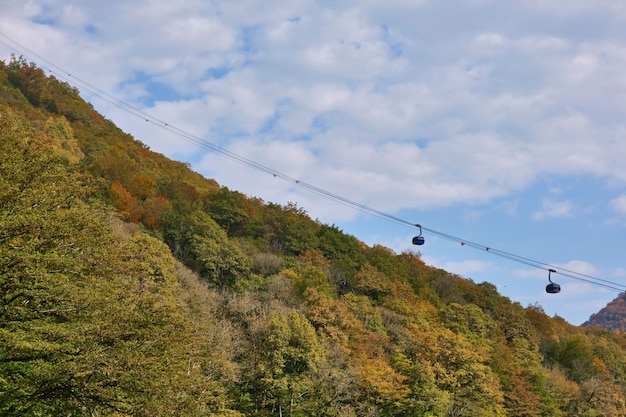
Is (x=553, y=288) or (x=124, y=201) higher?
(x=124, y=201)

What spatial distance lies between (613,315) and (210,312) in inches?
7534

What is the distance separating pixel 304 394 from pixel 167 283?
1148cm

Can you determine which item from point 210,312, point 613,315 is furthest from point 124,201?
point 613,315

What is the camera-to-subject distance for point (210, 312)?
38.0m

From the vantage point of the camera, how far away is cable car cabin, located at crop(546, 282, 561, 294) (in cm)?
2019

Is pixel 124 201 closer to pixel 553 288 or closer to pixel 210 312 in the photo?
pixel 210 312

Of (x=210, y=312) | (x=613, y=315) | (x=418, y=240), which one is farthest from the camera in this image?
(x=613, y=315)

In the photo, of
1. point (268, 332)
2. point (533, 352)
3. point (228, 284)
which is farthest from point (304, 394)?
point (533, 352)

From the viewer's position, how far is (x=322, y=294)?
→ 44156 mm

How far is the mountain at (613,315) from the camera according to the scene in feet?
593

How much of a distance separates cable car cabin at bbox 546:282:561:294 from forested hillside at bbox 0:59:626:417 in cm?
1353

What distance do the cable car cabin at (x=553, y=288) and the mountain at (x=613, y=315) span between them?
18622cm

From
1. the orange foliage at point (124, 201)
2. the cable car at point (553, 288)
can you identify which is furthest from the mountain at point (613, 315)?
the cable car at point (553, 288)

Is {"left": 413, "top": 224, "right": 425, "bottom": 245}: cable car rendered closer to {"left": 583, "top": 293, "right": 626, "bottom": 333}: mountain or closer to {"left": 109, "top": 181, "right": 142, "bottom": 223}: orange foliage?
{"left": 109, "top": 181, "right": 142, "bottom": 223}: orange foliage
